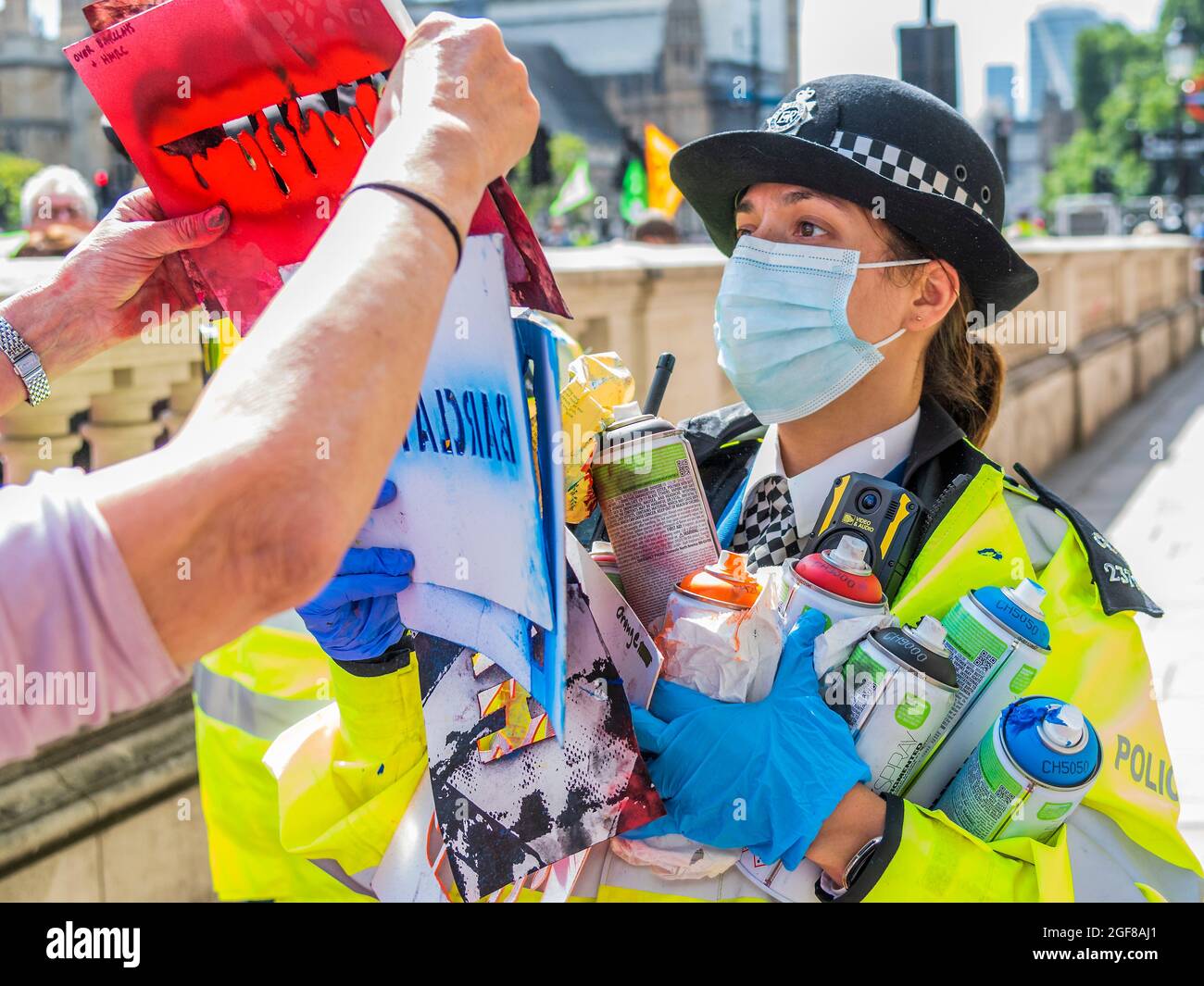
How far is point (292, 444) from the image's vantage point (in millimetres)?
1000

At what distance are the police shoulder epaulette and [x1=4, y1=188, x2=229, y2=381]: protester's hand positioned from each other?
1434 millimetres

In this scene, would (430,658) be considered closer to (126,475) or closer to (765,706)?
(765,706)

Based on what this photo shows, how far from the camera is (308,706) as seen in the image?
8.34 feet

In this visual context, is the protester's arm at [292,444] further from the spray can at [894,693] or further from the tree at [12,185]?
the tree at [12,185]

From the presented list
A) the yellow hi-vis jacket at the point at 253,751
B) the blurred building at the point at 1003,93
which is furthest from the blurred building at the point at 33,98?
the yellow hi-vis jacket at the point at 253,751

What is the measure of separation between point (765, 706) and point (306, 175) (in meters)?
0.94

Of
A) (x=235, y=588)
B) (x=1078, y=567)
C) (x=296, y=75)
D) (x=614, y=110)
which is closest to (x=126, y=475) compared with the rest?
(x=235, y=588)

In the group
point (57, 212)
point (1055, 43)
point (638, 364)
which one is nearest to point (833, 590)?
point (638, 364)

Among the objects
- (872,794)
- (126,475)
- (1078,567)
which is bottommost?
(872,794)

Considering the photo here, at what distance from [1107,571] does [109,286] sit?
1594 millimetres

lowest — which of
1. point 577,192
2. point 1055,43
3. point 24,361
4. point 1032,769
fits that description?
point 1055,43

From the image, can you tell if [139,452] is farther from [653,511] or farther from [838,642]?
[838,642]

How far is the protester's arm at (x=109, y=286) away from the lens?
1.78m

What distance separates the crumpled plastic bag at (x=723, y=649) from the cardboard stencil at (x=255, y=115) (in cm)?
47
